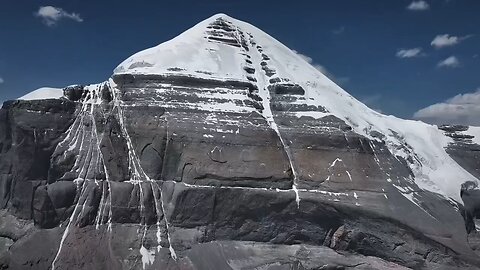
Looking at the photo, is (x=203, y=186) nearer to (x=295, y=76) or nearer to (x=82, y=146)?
(x=82, y=146)

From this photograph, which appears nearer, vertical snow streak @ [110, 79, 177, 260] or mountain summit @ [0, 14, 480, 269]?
mountain summit @ [0, 14, 480, 269]

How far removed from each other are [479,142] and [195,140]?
97.7ft

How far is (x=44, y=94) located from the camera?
39.6 metres

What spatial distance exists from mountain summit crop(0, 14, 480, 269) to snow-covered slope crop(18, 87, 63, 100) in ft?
2.67

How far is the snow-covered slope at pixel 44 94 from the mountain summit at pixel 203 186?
815 millimetres

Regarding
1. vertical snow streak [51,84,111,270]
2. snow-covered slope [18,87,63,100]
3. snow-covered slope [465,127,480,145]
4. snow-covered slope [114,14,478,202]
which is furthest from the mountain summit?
snow-covered slope [465,127,480,145]

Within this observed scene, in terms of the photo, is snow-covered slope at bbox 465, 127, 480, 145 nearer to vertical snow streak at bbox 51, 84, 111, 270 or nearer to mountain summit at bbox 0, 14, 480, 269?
mountain summit at bbox 0, 14, 480, 269

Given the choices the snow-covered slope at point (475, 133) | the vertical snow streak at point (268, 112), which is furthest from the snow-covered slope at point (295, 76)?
the snow-covered slope at point (475, 133)

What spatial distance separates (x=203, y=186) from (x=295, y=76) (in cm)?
1428

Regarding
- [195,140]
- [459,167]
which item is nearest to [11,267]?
[195,140]

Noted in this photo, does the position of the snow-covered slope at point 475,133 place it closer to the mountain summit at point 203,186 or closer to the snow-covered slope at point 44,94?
the mountain summit at point 203,186

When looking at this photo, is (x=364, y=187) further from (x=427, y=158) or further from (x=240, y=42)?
(x=240, y=42)

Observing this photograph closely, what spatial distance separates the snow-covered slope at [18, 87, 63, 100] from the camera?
1538 inches

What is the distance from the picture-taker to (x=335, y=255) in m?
36.6
